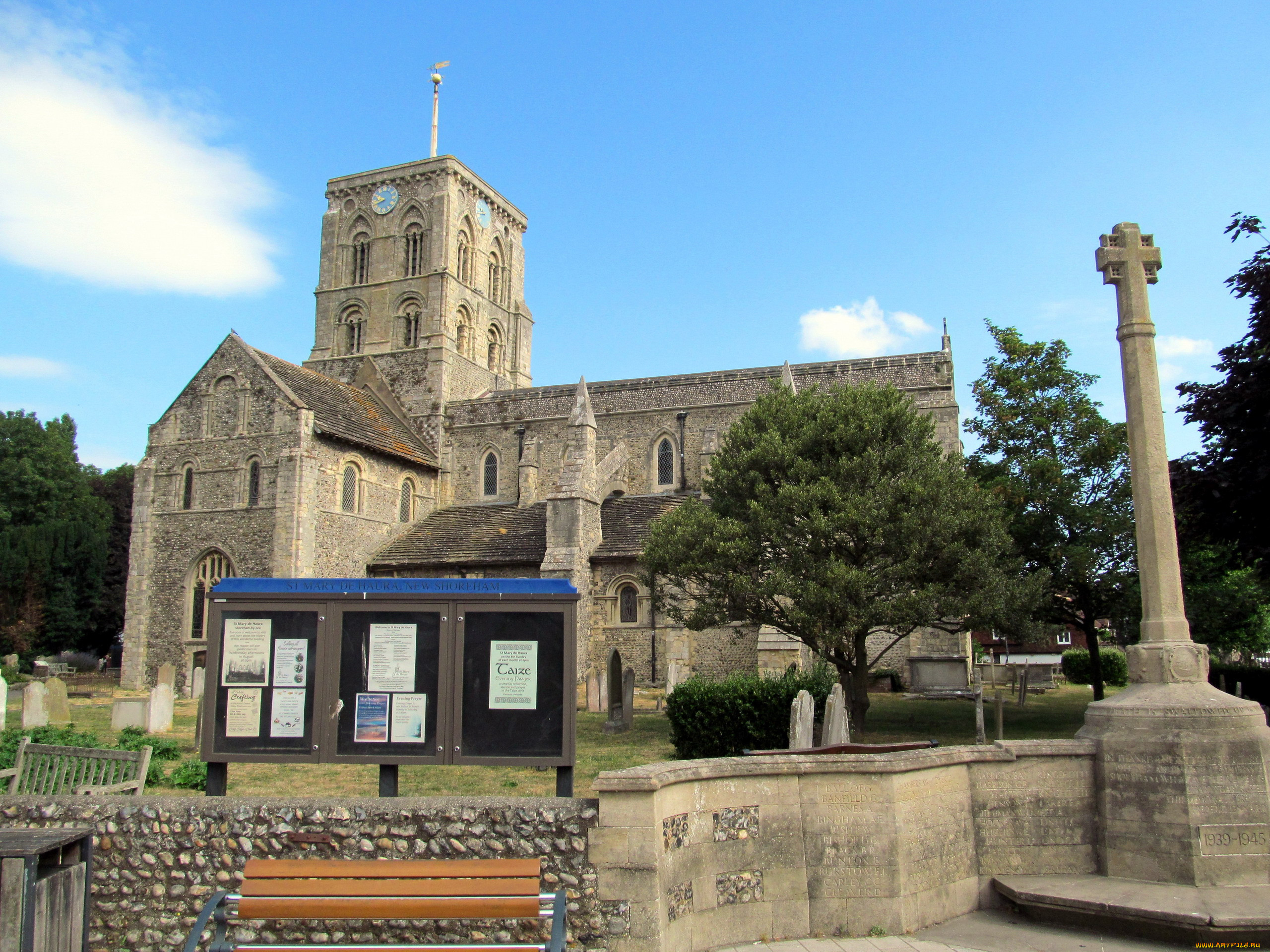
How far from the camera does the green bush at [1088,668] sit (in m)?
32.1

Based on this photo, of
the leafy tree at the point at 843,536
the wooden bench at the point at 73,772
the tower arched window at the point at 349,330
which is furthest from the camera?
the tower arched window at the point at 349,330

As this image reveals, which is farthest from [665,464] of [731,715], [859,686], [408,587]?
[408,587]

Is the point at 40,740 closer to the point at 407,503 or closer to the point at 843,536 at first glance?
the point at 843,536

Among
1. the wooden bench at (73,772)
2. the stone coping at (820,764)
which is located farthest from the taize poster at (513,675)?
the wooden bench at (73,772)

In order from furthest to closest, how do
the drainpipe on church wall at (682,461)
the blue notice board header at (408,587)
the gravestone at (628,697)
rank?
1. the drainpipe on church wall at (682,461)
2. the gravestone at (628,697)
3. the blue notice board header at (408,587)

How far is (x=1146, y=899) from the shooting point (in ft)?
20.9

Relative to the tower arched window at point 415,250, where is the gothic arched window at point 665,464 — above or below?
below

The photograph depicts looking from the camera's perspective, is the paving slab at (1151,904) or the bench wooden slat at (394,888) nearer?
the bench wooden slat at (394,888)

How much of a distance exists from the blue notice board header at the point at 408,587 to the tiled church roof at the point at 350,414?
67.4 ft

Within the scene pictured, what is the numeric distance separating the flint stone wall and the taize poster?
36.4 inches

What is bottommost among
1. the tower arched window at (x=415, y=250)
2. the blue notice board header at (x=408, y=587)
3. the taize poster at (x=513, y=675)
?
the taize poster at (x=513, y=675)

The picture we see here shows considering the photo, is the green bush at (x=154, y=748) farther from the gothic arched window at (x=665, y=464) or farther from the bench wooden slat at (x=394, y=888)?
the gothic arched window at (x=665, y=464)

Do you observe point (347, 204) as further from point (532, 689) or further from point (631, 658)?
point (532, 689)

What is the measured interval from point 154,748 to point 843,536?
451 inches
